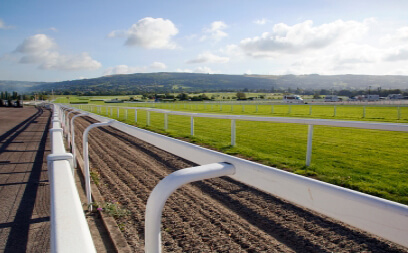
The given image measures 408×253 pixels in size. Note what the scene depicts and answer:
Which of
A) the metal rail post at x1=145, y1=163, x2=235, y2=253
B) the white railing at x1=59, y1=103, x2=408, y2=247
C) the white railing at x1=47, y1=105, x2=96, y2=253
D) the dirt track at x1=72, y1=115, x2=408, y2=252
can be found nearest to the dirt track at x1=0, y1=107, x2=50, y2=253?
the dirt track at x1=72, y1=115, x2=408, y2=252

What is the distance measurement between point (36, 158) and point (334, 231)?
7.16 metres

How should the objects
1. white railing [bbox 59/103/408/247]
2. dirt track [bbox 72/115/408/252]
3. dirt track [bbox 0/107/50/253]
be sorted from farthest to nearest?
dirt track [bbox 0/107/50/253], dirt track [bbox 72/115/408/252], white railing [bbox 59/103/408/247]

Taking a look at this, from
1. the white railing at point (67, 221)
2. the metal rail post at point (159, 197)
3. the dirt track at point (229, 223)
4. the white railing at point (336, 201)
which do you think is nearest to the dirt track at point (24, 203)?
the dirt track at point (229, 223)

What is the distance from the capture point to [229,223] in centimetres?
338

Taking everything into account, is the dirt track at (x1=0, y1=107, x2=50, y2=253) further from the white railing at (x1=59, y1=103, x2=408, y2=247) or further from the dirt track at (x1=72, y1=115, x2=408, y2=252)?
the white railing at (x1=59, y1=103, x2=408, y2=247)

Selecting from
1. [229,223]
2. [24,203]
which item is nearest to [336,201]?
[229,223]

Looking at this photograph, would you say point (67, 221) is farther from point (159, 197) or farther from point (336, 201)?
point (336, 201)

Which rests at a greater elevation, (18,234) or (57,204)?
(57,204)

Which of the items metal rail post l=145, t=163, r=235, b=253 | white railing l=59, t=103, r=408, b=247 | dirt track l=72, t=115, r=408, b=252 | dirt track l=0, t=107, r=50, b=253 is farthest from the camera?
dirt track l=0, t=107, r=50, b=253

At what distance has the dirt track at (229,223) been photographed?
9.41 ft

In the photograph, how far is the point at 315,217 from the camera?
354 cm

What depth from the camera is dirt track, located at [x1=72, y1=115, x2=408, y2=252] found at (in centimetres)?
287

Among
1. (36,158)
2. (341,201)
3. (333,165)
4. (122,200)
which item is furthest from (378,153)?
(36,158)

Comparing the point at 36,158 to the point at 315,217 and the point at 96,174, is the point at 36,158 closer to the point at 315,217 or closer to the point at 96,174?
the point at 96,174
